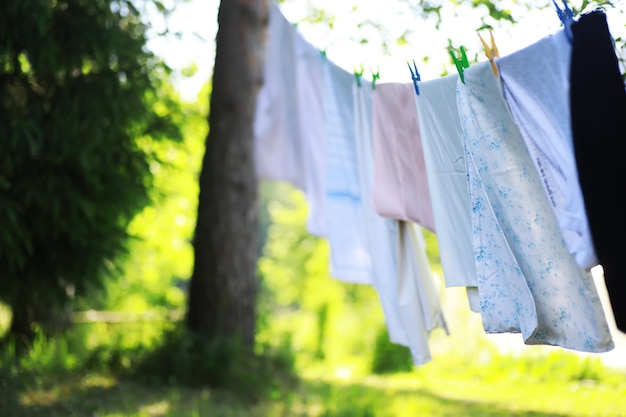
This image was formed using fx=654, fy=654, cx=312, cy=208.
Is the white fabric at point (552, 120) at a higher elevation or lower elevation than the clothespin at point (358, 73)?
lower

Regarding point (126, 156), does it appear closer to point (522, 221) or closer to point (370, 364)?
point (522, 221)

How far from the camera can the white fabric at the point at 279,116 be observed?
427 cm

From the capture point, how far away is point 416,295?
292cm

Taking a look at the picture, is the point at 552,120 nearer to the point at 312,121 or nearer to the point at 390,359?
the point at 312,121

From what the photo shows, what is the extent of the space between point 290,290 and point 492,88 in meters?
12.4

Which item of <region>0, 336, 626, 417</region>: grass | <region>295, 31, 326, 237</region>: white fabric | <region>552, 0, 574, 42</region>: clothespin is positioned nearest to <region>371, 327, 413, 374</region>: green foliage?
<region>0, 336, 626, 417</region>: grass

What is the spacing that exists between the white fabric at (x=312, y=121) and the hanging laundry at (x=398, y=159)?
3.37 ft

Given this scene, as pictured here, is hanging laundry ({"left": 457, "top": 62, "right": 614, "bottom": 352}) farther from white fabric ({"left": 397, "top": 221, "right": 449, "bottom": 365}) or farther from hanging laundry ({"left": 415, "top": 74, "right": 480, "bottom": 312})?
white fabric ({"left": 397, "top": 221, "right": 449, "bottom": 365})

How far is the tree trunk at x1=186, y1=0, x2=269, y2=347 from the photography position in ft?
15.6

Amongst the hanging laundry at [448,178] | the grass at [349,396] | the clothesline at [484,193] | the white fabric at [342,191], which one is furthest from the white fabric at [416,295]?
the grass at [349,396]

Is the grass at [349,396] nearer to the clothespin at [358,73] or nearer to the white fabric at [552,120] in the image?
the white fabric at [552,120]

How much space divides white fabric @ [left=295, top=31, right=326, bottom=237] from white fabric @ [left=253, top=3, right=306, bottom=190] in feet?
0.79

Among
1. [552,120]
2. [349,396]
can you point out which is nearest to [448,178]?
[552,120]

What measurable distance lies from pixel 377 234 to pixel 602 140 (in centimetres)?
135
